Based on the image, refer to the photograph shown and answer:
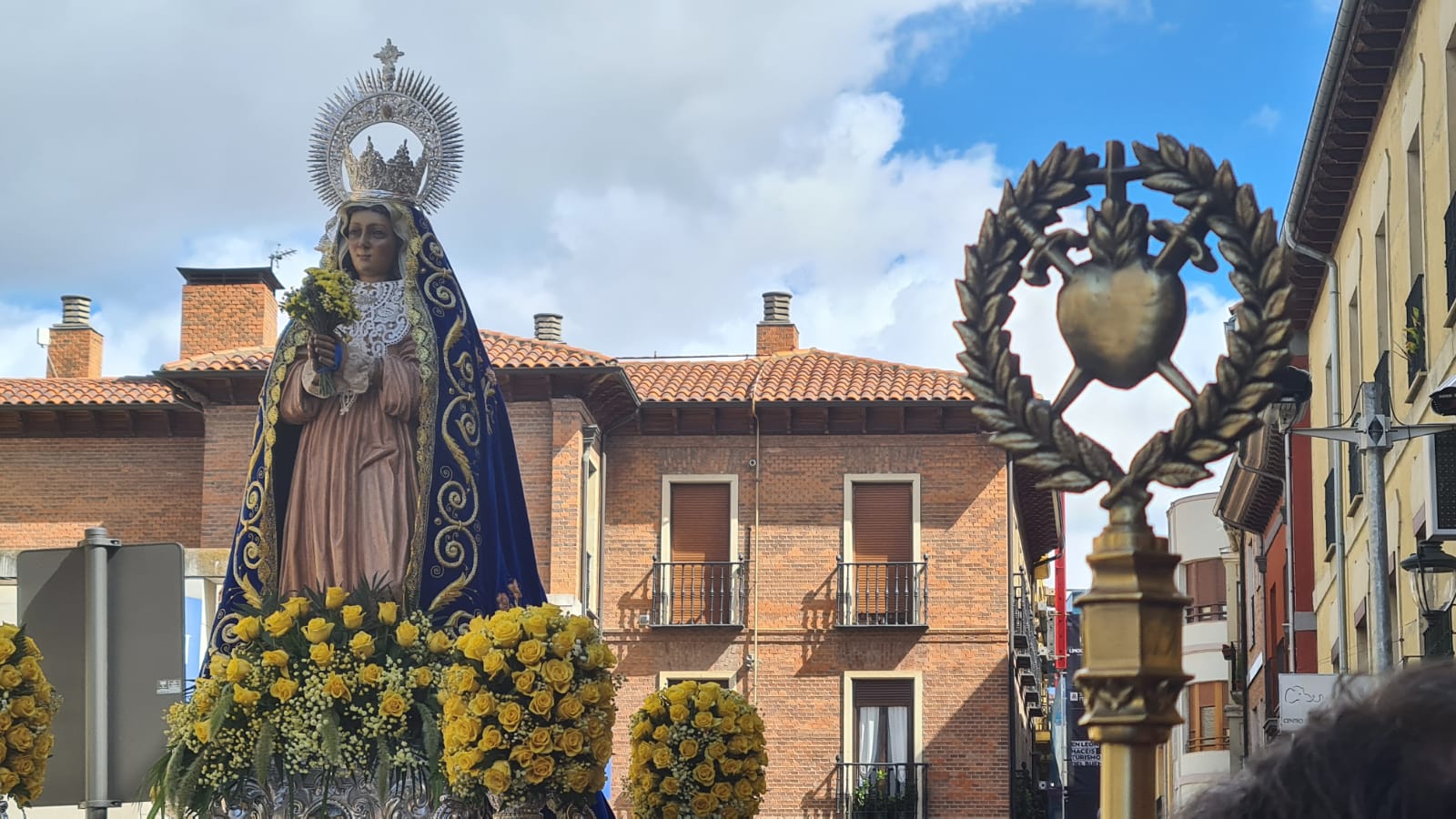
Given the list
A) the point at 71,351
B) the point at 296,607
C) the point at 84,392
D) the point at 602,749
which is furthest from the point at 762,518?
the point at 602,749

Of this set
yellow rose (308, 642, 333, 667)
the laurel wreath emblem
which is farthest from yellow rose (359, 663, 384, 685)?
the laurel wreath emblem

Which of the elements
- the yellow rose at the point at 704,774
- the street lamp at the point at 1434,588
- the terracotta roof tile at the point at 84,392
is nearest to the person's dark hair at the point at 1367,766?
the street lamp at the point at 1434,588

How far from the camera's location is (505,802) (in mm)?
8656

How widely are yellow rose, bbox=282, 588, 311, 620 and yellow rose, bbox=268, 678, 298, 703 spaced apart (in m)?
0.38

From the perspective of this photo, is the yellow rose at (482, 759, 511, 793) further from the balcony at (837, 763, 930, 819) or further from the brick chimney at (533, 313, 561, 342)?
the brick chimney at (533, 313, 561, 342)

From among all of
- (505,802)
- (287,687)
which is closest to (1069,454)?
(505,802)

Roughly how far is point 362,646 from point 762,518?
25359 mm

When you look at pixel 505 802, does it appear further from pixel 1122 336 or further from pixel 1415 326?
pixel 1415 326

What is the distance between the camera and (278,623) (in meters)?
9.30

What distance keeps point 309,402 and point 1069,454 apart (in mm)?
6862

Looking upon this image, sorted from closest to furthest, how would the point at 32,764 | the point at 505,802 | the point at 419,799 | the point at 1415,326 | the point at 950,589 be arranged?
the point at 32,764, the point at 505,802, the point at 419,799, the point at 1415,326, the point at 950,589

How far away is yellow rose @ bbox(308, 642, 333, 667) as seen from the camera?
915cm

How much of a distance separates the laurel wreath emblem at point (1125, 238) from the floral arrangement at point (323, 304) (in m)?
6.23

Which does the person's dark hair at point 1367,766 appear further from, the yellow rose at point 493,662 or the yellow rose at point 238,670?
the yellow rose at point 238,670
